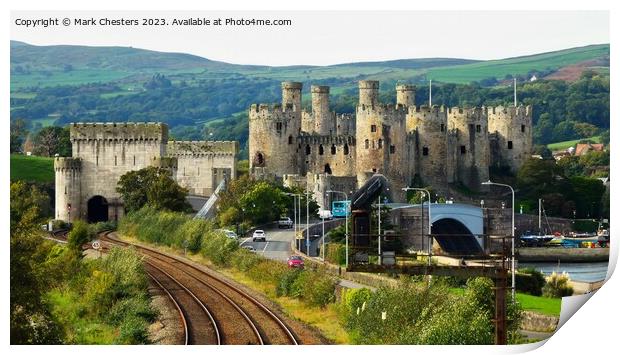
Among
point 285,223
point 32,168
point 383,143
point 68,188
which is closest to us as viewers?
point 285,223

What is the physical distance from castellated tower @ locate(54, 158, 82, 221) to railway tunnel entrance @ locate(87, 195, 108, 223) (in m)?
0.63

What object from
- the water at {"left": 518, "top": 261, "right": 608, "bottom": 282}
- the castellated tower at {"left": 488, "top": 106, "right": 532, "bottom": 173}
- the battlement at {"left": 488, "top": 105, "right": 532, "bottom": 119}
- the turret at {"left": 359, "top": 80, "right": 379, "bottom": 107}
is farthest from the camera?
the battlement at {"left": 488, "top": 105, "right": 532, "bottom": 119}

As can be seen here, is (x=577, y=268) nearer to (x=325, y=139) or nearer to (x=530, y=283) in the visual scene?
(x=325, y=139)

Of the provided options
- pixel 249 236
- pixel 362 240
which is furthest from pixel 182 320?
pixel 249 236

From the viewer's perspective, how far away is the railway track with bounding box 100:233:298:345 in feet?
120

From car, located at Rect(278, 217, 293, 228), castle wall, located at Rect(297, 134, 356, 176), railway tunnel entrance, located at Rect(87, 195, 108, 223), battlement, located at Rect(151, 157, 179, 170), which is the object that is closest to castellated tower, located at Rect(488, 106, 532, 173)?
castle wall, located at Rect(297, 134, 356, 176)

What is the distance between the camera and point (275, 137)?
3344 inches

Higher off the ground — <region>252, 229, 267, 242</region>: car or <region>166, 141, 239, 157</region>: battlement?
<region>166, 141, 239, 157</region>: battlement

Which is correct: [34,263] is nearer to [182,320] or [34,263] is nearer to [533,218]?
[182,320]

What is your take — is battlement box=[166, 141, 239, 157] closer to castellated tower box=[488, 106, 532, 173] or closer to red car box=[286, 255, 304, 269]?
castellated tower box=[488, 106, 532, 173]

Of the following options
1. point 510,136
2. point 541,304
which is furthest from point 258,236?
point 510,136

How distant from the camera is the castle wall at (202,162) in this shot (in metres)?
84.6

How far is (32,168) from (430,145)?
74.0 feet

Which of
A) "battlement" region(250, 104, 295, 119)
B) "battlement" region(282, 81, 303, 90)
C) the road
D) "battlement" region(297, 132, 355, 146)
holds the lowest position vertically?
the road
